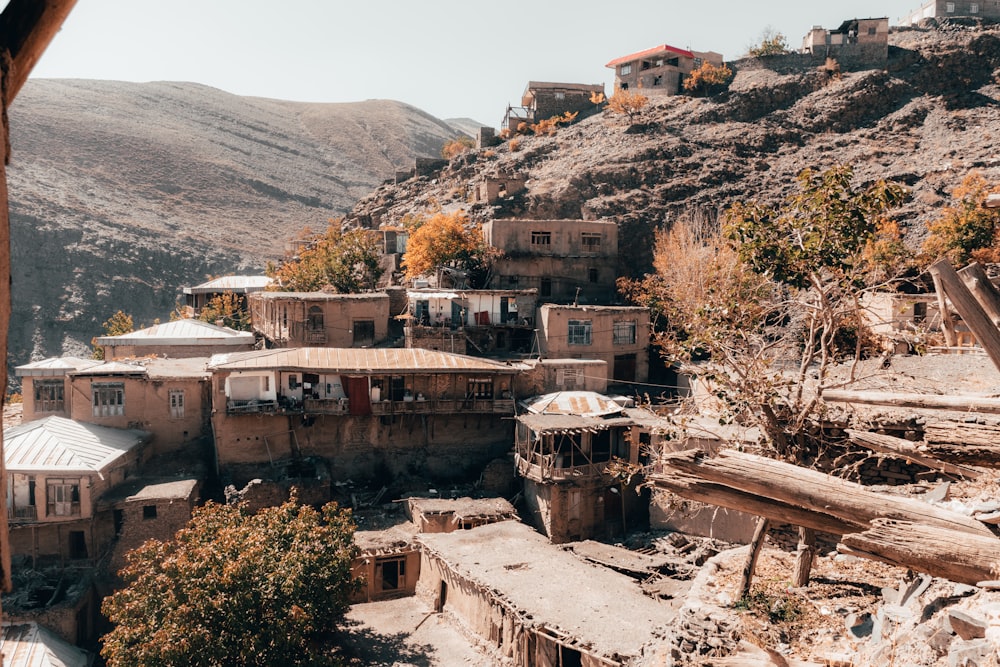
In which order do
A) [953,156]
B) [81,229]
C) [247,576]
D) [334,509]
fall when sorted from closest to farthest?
[247,576]
[334,509]
[953,156]
[81,229]

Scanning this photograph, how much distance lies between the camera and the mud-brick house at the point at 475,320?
33844 millimetres

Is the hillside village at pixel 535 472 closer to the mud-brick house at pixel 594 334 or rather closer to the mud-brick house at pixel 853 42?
the mud-brick house at pixel 594 334

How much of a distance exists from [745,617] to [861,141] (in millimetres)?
47172

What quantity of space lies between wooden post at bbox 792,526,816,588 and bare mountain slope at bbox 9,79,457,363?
2714 inches

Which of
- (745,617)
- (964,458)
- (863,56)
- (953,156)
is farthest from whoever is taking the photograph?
(863,56)

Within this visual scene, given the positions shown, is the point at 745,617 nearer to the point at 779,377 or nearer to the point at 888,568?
the point at 888,568

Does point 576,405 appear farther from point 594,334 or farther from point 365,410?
point 365,410

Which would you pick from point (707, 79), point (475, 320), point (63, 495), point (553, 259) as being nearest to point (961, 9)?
point (707, 79)

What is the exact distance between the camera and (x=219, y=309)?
48125 mm

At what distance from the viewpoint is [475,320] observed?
34.8 metres

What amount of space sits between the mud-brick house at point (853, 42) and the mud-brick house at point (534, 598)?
49599mm

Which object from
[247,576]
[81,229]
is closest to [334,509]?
[247,576]

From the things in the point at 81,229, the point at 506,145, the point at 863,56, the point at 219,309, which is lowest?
the point at 219,309

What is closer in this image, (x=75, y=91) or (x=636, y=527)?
(x=636, y=527)
